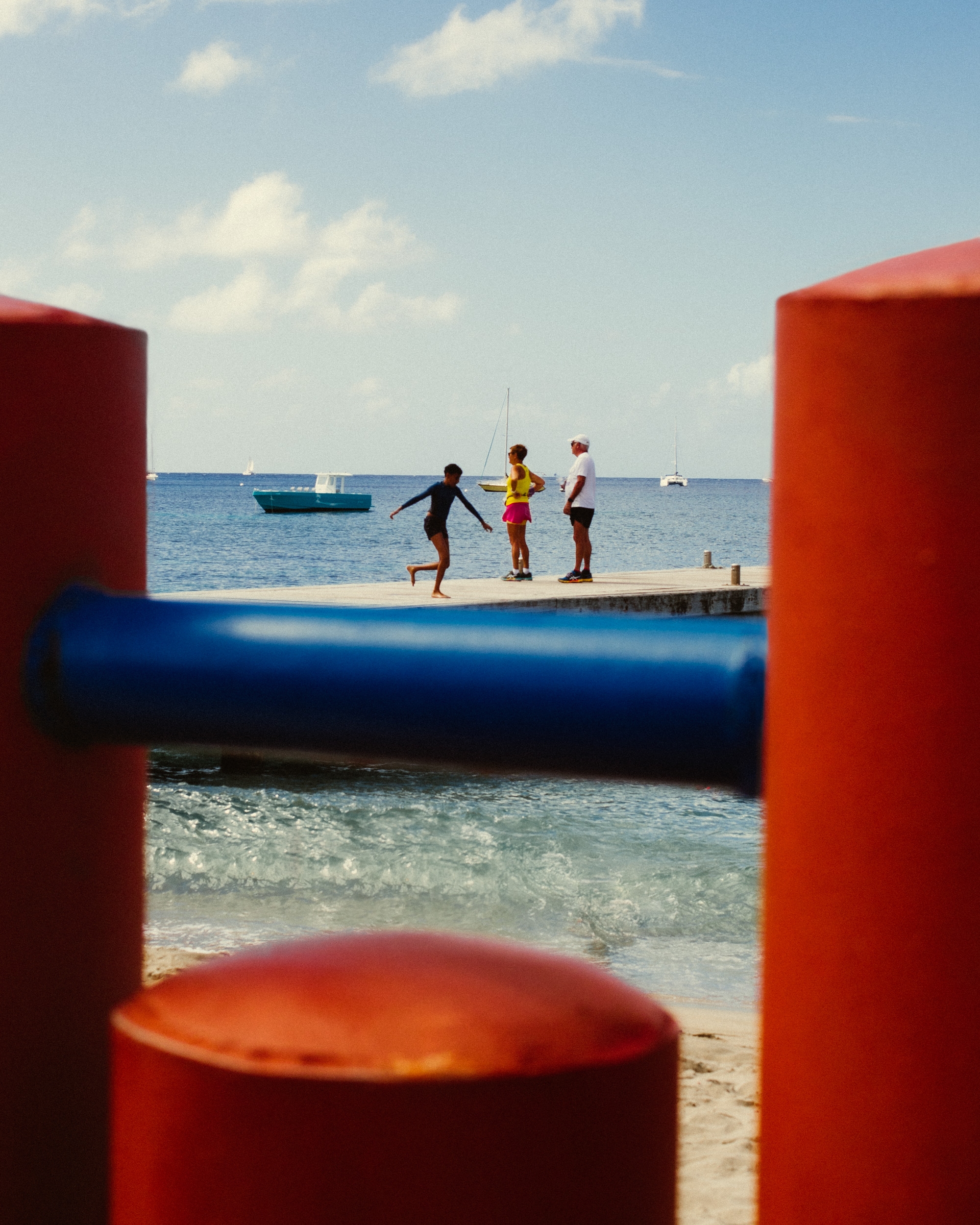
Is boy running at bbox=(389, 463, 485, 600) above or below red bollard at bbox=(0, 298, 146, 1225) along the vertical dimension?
above

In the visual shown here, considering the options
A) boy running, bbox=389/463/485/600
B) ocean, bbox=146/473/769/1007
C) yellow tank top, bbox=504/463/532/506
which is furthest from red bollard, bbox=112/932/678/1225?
yellow tank top, bbox=504/463/532/506

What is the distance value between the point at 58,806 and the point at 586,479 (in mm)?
12112

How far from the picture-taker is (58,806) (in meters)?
1.31

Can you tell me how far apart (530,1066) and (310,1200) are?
0.18 meters

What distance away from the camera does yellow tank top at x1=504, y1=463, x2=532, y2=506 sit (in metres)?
13.6

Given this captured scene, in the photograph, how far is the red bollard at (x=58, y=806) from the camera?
1260mm

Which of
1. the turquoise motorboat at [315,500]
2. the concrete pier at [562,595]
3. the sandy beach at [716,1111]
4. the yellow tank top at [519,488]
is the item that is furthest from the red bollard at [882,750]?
the turquoise motorboat at [315,500]

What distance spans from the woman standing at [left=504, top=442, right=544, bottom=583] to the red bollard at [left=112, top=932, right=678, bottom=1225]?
39.4 ft

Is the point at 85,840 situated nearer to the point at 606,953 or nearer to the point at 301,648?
the point at 301,648

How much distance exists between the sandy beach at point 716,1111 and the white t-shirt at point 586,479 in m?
8.51

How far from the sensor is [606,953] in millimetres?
6168

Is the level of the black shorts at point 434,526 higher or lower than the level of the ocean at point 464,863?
higher

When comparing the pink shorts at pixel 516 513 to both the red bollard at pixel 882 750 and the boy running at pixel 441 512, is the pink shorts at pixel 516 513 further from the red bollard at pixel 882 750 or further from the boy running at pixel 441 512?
the red bollard at pixel 882 750

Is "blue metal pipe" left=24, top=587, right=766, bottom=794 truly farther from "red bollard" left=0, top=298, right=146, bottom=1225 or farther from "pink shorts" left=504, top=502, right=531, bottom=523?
"pink shorts" left=504, top=502, right=531, bottom=523
